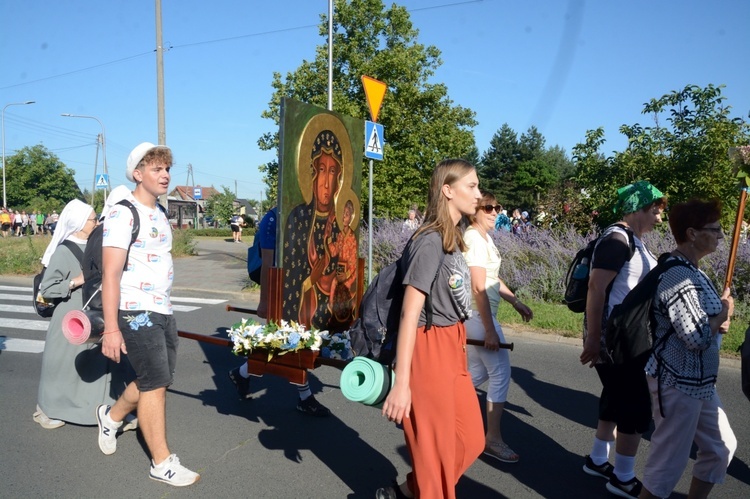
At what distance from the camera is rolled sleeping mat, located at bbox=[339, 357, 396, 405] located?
9.12ft

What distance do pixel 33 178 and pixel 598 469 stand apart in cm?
6746

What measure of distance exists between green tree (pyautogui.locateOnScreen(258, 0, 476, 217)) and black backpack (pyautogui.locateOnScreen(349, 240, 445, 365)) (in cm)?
1512

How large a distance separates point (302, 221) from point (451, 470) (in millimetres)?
1703

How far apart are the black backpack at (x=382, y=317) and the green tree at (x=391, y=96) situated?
1512 centimetres

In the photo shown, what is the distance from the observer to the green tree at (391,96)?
18406mm

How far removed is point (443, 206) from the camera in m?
2.86

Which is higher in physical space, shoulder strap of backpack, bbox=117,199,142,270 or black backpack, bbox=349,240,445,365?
shoulder strap of backpack, bbox=117,199,142,270

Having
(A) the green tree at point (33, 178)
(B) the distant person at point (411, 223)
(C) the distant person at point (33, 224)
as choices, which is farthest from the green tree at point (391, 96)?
(A) the green tree at point (33, 178)

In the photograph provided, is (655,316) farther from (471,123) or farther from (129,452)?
(471,123)

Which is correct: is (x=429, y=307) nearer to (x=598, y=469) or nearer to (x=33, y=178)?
(x=598, y=469)

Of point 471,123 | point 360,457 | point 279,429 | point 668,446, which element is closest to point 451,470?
point 668,446

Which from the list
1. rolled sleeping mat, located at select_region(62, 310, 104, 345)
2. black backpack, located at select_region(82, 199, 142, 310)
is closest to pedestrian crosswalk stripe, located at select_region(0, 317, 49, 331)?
black backpack, located at select_region(82, 199, 142, 310)

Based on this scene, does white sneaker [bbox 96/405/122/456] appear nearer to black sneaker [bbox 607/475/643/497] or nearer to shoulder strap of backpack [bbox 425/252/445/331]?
shoulder strap of backpack [bbox 425/252/445/331]

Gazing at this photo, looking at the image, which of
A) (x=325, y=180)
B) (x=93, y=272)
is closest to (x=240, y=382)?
(x=93, y=272)
